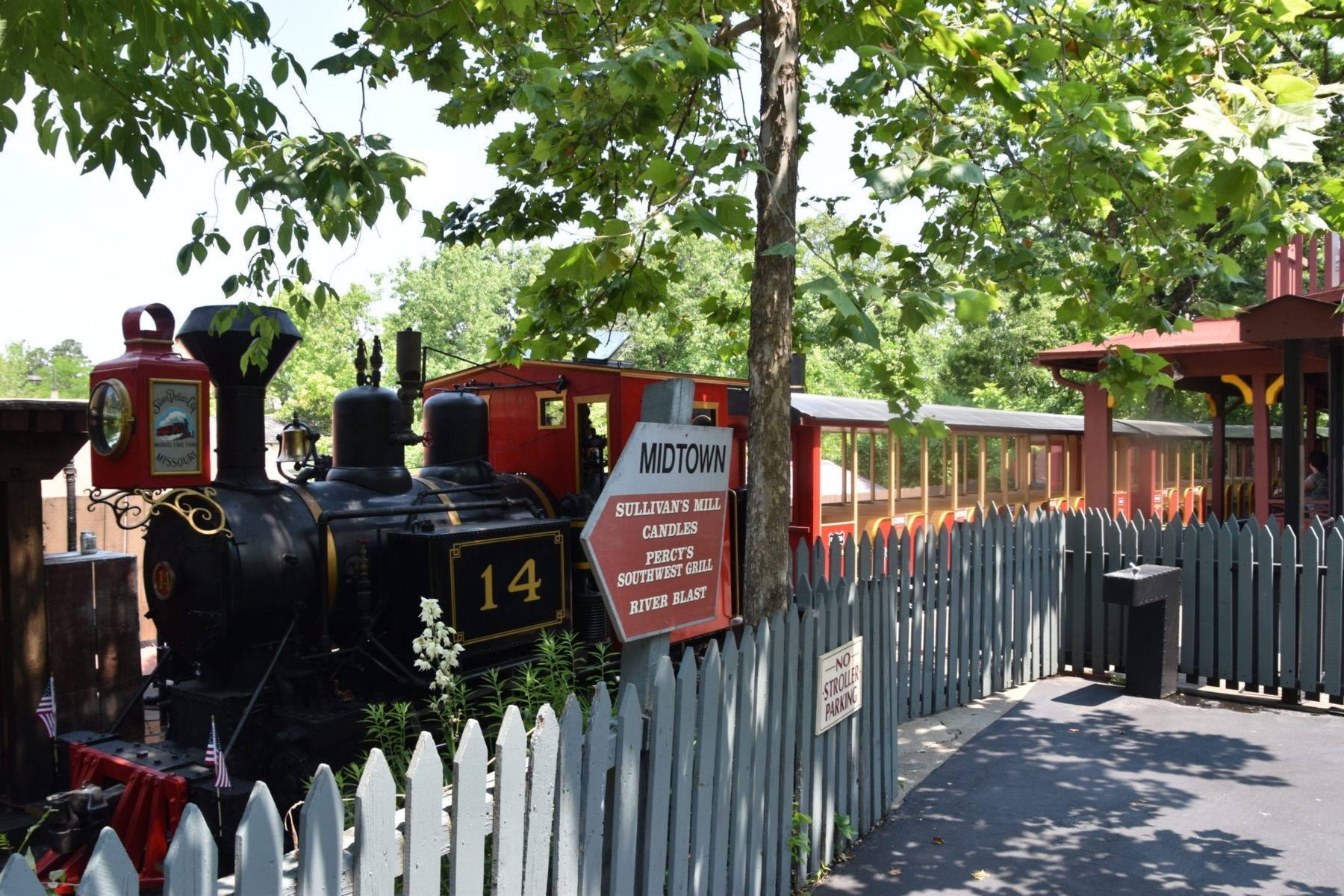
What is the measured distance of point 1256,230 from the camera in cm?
462

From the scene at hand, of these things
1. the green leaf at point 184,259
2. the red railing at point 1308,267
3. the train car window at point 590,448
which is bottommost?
the train car window at point 590,448

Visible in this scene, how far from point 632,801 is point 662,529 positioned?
3.09 ft

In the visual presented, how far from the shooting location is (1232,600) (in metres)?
7.53

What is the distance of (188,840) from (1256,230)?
4956mm

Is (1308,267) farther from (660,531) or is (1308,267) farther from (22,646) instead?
(22,646)

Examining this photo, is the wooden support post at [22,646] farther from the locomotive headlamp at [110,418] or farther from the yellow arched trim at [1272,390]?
the yellow arched trim at [1272,390]

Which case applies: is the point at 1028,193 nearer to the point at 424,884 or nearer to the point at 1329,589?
the point at 1329,589

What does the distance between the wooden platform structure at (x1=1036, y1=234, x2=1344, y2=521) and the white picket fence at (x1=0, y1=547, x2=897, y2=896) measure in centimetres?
280

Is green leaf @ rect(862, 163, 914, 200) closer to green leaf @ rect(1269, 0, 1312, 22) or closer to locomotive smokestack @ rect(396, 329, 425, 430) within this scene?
green leaf @ rect(1269, 0, 1312, 22)

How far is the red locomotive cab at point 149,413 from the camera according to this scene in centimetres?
468

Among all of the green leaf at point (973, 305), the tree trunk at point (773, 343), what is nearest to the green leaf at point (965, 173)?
the green leaf at point (973, 305)

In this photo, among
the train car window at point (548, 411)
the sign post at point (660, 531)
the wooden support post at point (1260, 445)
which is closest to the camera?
the sign post at point (660, 531)

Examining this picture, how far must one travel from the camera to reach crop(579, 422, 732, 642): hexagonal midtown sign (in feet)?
10.7

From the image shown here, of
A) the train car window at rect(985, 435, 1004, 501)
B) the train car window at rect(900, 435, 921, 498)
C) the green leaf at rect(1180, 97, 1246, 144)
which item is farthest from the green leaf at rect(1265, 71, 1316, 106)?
the train car window at rect(985, 435, 1004, 501)
